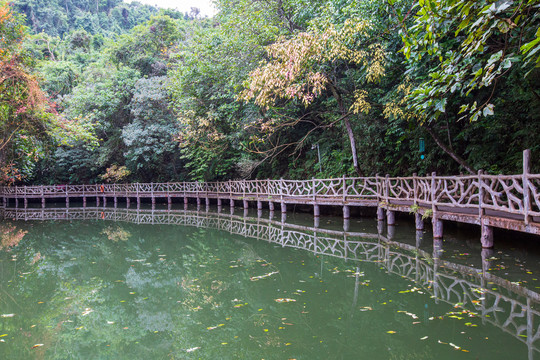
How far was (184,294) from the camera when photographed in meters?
6.29

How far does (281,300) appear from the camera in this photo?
18.4ft

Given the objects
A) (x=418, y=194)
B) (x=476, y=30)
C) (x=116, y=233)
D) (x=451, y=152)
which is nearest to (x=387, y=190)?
(x=418, y=194)

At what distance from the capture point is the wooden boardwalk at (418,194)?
23.0 feet

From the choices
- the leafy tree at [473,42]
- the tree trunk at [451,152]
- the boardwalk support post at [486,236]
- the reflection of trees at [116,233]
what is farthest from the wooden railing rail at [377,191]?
the reflection of trees at [116,233]

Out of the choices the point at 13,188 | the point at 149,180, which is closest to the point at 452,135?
the point at 149,180

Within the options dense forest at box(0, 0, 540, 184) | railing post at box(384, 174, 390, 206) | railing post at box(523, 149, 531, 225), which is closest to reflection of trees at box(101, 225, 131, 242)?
dense forest at box(0, 0, 540, 184)

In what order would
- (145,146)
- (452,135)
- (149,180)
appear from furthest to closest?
1. (149,180)
2. (145,146)
3. (452,135)

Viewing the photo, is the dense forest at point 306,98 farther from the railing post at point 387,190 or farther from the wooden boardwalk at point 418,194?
the railing post at point 387,190

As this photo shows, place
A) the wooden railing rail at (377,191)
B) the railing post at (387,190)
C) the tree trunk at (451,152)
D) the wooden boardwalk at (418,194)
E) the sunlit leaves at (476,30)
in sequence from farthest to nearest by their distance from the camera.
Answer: the railing post at (387,190) < the tree trunk at (451,152) < the wooden railing rail at (377,191) < the wooden boardwalk at (418,194) < the sunlit leaves at (476,30)

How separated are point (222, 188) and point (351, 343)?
776 inches

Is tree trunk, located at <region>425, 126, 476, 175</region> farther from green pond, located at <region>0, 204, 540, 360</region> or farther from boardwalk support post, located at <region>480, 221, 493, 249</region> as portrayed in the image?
boardwalk support post, located at <region>480, 221, 493, 249</region>

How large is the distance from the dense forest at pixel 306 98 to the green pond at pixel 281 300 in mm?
2711

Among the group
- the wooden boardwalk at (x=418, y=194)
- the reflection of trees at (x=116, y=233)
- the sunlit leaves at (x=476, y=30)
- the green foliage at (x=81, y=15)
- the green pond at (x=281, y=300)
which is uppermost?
the green foliage at (x=81, y=15)

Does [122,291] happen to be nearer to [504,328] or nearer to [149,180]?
[504,328]
